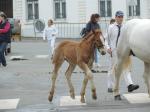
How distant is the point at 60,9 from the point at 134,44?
117ft

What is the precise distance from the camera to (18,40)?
42031 millimetres

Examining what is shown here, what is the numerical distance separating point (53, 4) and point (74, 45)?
3542 cm

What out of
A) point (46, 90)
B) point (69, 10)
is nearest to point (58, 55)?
point (46, 90)

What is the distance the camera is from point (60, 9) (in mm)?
47656

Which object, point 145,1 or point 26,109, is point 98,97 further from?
point 145,1

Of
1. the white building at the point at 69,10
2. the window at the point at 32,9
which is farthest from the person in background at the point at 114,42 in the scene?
the window at the point at 32,9

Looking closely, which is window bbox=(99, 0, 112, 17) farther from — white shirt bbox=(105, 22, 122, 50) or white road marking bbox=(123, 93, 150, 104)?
white road marking bbox=(123, 93, 150, 104)

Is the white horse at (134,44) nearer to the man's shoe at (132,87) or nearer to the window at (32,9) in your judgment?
the man's shoe at (132,87)

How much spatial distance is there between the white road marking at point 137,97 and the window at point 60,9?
3391 centimetres

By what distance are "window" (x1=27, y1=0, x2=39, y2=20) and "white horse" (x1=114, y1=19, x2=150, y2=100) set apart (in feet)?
119

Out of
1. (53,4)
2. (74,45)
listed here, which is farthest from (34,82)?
(53,4)

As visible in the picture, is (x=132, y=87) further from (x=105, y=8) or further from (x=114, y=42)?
(x=105, y=8)

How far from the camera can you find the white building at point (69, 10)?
146ft

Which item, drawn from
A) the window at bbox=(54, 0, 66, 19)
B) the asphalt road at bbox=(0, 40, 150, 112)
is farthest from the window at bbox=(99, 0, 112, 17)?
the asphalt road at bbox=(0, 40, 150, 112)
